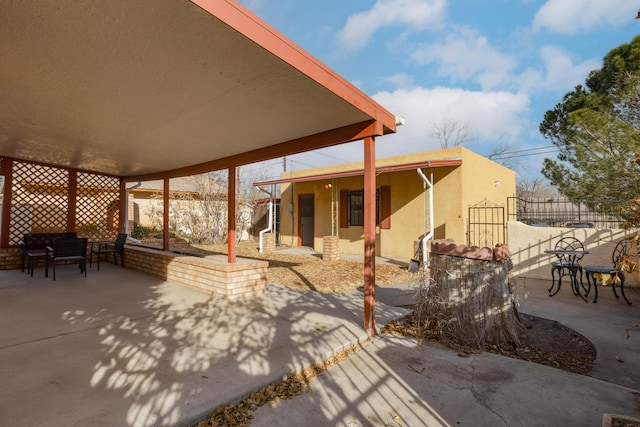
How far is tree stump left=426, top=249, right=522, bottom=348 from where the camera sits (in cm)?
334

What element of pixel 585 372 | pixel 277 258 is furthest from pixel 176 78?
pixel 277 258

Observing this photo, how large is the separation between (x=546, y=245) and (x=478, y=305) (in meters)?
5.14

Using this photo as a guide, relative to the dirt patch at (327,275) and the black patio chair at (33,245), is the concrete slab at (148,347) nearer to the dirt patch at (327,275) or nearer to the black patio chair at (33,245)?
the dirt patch at (327,275)

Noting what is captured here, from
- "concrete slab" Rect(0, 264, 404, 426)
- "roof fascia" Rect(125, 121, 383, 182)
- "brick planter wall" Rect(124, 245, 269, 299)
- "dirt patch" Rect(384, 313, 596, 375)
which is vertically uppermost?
"roof fascia" Rect(125, 121, 383, 182)

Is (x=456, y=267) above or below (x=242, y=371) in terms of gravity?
above

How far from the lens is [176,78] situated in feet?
8.93

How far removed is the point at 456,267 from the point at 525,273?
203 inches

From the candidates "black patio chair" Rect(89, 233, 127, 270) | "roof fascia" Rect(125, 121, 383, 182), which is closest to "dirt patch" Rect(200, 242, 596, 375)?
"roof fascia" Rect(125, 121, 383, 182)

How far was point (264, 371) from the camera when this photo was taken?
8.42 ft

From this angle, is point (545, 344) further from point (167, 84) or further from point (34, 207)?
point (34, 207)

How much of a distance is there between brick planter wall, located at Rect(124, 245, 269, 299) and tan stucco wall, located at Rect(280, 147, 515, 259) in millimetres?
5704

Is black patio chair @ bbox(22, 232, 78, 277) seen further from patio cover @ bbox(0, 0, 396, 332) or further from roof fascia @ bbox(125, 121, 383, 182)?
roof fascia @ bbox(125, 121, 383, 182)

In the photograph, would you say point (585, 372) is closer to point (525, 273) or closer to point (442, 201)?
point (525, 273)

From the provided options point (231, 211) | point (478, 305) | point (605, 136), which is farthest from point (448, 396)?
point (605, 136)
